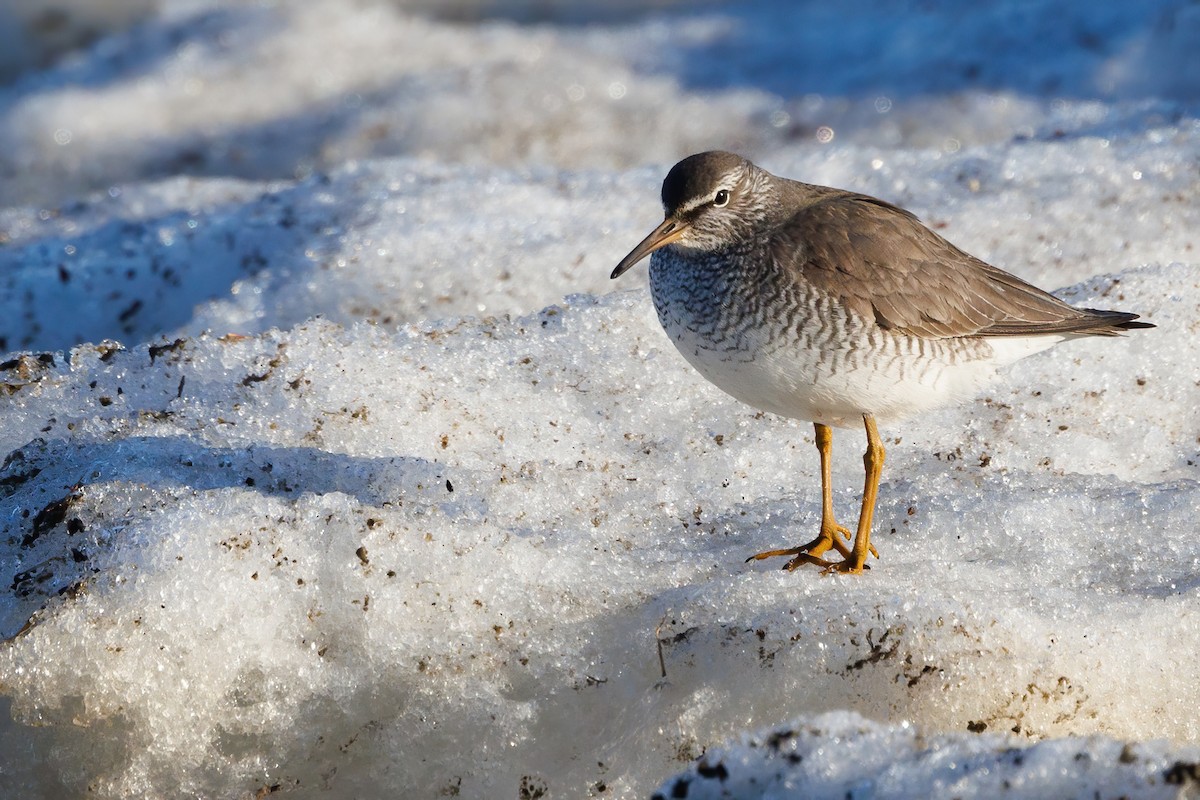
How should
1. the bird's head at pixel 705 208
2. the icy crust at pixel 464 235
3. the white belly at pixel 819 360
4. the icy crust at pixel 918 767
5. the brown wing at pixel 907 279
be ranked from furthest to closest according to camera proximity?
the icy crust at pixel 464 235
the bird's head at pixel 705 208
the brown wing at pixel 907 279
the white belly at pixel 819 360
the icy crust at pixel 918 767

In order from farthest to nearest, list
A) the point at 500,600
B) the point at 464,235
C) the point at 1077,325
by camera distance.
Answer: the point at 464,235 < the point at 1077,325 < the point at 500,600

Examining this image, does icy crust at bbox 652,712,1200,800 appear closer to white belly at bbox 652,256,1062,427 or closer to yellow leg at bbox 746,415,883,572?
yellow leg at bbox 746,415,883,572

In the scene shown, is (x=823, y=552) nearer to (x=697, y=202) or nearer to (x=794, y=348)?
(x=794, y=348)

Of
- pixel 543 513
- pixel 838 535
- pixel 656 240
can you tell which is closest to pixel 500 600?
pixel 543 513

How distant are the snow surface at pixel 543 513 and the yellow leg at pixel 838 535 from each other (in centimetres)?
13

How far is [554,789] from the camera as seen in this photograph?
14.4ft

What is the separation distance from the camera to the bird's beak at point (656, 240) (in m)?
5.23

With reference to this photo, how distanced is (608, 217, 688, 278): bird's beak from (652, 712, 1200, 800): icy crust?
2.16m

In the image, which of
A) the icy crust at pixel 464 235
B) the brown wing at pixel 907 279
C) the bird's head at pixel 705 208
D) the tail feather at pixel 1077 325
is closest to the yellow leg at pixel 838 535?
the brown wing at pixel 907 279

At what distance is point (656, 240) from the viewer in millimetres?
5320

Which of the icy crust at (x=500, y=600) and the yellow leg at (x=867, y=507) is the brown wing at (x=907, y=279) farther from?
the icy crust at (x=500, y=600)

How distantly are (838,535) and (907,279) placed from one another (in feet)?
3.66

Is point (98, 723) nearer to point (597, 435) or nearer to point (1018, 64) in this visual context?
point (597, 435)

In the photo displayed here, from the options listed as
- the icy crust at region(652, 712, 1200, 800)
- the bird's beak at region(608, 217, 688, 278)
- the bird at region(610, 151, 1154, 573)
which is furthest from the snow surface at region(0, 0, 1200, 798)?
the bird's beak at region(608, 217, 688, 278)
